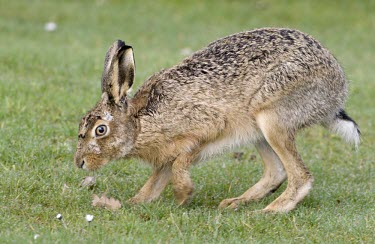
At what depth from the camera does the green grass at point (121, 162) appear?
639 cm

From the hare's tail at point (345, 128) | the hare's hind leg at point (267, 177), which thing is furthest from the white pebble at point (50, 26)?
the hare's tail at point (345, 128)

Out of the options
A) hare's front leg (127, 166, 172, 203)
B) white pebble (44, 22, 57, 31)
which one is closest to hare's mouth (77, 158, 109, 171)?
hare's front leg (127, 166, 172, 203)

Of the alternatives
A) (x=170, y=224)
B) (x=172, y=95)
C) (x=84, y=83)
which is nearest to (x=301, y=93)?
(x=172, y=95)

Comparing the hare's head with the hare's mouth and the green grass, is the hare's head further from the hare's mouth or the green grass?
the green grass

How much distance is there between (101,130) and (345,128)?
2.54 m

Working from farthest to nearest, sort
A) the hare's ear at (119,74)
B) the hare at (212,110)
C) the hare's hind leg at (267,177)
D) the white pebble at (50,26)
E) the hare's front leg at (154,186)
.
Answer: the white pebble at (50,26) < the hare's hind leg at (267,177) < the hare's front leg at (154,186) < the hare at (212,110) < the hare's ear at (119,74)

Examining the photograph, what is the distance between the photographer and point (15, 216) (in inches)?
255

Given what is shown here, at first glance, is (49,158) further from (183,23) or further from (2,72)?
(183,23)

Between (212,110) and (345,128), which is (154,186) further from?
(345,128)

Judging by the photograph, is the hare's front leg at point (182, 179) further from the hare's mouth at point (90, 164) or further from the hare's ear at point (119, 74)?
the hare's ear at point (119, 74)

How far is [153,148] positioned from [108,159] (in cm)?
44

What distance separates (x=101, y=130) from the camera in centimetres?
719

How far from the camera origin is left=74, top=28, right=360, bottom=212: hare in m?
7.25

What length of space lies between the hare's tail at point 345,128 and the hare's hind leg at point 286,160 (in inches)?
29.3
